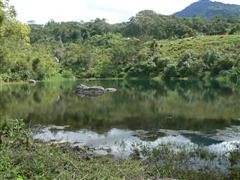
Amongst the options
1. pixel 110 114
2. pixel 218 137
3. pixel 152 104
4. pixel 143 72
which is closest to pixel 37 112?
pixel 110 114

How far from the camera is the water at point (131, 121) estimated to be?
33312mm

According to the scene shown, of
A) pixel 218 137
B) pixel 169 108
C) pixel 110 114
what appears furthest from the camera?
pixel 169 108

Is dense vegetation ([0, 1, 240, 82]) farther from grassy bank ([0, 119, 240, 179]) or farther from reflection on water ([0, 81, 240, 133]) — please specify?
grassy bank ([0, 119, 240, 179])

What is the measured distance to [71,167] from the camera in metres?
20.4

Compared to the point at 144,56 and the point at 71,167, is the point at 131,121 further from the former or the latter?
the point at 144,56

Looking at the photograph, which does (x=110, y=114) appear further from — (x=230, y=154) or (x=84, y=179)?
(x=84, y=179)

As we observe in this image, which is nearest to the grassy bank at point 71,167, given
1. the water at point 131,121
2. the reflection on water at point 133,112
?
the water at point 131,121

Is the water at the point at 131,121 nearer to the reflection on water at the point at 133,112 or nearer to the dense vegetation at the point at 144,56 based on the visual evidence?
the reflection on water at the point at 133,112

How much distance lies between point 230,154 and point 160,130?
12.2 m

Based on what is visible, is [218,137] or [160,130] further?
[160,130]

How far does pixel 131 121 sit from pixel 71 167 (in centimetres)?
2454

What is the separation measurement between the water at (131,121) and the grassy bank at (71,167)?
14.6ft

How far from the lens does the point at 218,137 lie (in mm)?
34531

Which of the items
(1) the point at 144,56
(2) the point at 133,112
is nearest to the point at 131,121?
(2) the point at 133,112
